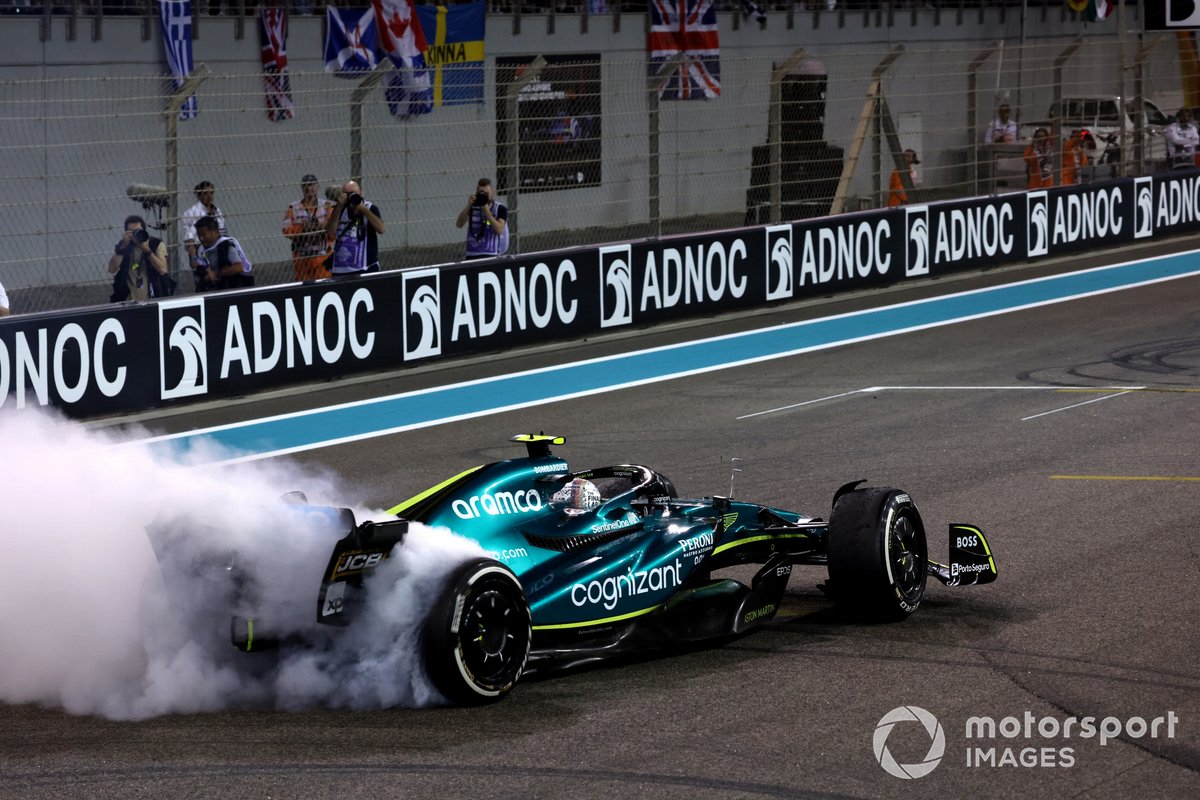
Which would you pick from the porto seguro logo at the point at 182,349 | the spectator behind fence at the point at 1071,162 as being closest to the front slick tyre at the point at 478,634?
the porto seguro logo at the point at 182,349

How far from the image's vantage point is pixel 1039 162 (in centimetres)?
2383

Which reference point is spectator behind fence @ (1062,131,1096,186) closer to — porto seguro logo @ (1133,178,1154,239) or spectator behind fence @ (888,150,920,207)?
porto seguro logo @ (1133,178,1154,239)

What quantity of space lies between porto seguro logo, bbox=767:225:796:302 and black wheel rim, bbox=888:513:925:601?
11.6 m

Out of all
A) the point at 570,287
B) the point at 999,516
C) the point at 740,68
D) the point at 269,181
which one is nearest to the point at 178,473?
the point at 999,516

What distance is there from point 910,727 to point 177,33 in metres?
17.0

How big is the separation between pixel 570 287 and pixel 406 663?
10864 millimetres

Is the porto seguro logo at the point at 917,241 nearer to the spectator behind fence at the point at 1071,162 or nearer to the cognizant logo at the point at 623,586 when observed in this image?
the spectator behind fence at the point at 1071,162

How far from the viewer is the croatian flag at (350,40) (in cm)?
2305

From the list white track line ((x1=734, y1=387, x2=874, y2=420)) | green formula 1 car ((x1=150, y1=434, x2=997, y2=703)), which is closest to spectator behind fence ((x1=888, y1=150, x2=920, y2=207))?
white track line ((x1=734, y1=387, x2=874, y2=420))

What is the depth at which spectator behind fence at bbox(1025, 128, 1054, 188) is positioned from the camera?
23.6 meters

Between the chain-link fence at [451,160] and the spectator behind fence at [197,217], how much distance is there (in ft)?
0.62

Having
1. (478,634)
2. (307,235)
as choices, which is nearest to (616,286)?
(307,235)

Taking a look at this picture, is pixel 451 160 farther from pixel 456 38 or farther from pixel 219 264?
pixel 456 38

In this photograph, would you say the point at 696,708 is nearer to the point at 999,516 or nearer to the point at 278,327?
the point at 999,516
